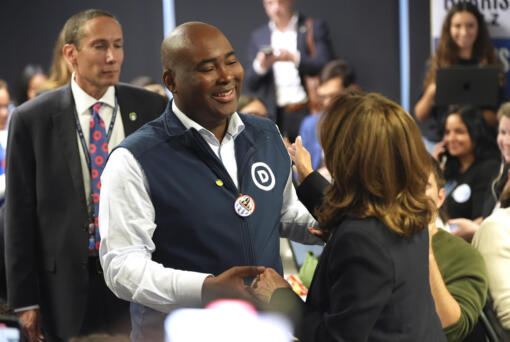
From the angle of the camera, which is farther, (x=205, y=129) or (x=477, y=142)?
(x=477, y=142)

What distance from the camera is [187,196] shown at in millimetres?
1881

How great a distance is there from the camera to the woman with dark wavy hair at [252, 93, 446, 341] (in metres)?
1.61

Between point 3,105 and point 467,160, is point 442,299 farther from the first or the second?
Answer: point 3,105

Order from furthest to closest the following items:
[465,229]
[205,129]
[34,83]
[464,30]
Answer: [34,83] → [464,30] → [465,229] → [205,129]

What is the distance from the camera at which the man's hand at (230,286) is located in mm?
1709

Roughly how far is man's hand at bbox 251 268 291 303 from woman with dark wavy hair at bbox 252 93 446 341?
0.02 meters

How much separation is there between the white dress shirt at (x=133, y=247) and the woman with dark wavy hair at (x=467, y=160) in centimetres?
272

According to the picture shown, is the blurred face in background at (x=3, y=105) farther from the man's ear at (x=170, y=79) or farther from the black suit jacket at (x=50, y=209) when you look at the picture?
the man's ear at (x=170, y=79)

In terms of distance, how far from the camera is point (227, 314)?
1.58 metres

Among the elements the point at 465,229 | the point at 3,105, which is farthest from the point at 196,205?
the point at 3,105

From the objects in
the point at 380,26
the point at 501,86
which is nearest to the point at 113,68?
the point at 501,86

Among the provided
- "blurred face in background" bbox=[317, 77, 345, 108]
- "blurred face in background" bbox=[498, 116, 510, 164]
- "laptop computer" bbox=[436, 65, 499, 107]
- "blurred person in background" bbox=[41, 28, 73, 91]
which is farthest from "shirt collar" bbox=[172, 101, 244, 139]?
"blurred face in background" bbox=[317, 77, 345, 108]

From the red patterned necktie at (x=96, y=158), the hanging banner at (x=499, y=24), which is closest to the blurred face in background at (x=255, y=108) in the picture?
the hanging banner at (x=499, y=24)

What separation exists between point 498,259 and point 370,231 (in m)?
1.18
